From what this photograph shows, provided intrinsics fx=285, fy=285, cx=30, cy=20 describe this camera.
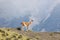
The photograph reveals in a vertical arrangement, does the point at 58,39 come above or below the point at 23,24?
below

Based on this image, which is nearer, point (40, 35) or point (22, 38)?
point (22, 38)

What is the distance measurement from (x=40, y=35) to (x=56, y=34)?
3112 mm

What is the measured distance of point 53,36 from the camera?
132 ft

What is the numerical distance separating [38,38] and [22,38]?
3.27 m

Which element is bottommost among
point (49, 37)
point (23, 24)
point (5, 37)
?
point (5, 37)

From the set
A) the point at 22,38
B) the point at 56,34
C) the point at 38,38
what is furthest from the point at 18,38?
the point at 56,34

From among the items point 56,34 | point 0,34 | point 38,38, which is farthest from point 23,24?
point 0,34

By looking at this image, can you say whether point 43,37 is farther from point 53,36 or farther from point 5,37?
point 5,37

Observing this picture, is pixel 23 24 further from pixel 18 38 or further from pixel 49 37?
pixel 18 38

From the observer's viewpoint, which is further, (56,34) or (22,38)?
(56,34)

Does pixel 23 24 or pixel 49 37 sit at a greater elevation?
pixel 23 24

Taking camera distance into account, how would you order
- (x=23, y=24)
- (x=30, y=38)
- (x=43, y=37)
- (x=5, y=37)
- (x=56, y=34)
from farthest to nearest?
(x=23, y=24) < (x=56, y=34) < (x=43, y=37) < (x=30, y=38) < (x=5, y=37)

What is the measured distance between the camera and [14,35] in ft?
115

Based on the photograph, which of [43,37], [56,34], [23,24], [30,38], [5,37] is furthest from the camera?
[23,24]
